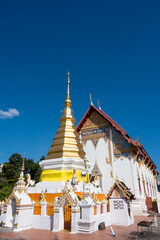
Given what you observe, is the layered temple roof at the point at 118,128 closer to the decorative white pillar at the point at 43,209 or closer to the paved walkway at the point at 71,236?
the paved walkway at the point at 71,236

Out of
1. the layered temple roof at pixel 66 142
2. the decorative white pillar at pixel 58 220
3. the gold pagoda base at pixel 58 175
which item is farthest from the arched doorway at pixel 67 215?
the layered temple roof at pixel 66 142

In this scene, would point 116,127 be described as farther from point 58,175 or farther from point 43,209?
point 43,209

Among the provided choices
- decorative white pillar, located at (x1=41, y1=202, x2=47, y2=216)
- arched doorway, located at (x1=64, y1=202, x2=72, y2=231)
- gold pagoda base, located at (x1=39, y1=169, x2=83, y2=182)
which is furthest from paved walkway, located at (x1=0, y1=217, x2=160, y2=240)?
gold pagoda base, located at (x1=39, y1=169, x2=83, y2=182)

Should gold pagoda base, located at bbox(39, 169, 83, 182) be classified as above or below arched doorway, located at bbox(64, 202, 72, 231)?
above

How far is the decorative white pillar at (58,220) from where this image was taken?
727 cm

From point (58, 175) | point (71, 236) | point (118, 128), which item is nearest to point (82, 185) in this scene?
point (58, 175)

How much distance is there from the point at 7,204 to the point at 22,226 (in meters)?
1.29

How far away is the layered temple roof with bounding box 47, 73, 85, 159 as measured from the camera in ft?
39.7

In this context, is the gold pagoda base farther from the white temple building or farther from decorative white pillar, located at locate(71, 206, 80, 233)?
decorative white pillar, located at locate(71, 206, 80, 233)

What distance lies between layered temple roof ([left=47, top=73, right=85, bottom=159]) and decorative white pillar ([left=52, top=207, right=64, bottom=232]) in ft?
14.7

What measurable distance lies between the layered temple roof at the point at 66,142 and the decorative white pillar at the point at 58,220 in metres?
4.48

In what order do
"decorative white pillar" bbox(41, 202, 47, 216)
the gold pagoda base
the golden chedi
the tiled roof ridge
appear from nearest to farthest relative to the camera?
1. "decorative white pillar" bbox(41, 202, 47, 216)
2. the gold pagoda base
3. the golden chedi
4. the tiled roof ridge

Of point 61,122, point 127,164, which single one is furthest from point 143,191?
point 61,122

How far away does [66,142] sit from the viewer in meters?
12.6
